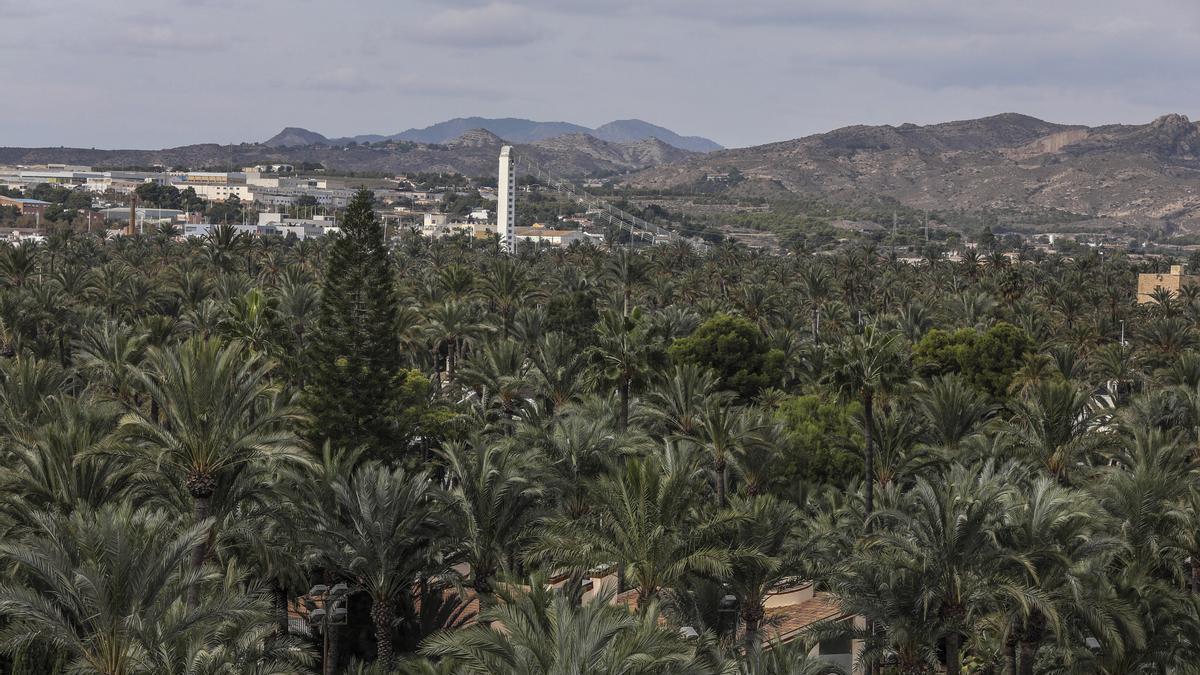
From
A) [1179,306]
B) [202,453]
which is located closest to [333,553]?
[202,453]

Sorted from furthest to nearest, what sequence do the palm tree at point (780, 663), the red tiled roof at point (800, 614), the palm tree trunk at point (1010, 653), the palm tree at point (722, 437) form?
the palm tree at point (722, 437) → the red tiled roof at point (800, 614) → the palm tree trunk at point (1010, 653) → the palm tree at point (780, 663)

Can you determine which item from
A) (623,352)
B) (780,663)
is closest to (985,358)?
(623,352)

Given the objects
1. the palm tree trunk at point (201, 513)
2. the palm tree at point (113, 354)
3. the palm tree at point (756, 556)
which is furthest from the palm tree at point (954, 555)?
the palm tree at point (113, 354)

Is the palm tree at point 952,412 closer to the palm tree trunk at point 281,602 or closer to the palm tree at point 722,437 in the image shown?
the palm tree at point 722,437

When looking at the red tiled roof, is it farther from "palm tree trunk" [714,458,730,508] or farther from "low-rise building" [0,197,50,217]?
"low-rise building" [0,197,50,217]

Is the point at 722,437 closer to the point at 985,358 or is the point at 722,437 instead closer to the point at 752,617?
the point at 752,617

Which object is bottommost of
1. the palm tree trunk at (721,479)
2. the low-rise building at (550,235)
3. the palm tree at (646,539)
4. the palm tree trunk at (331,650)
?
the low-rise building at (550,235)

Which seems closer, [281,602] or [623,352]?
[281,602]
